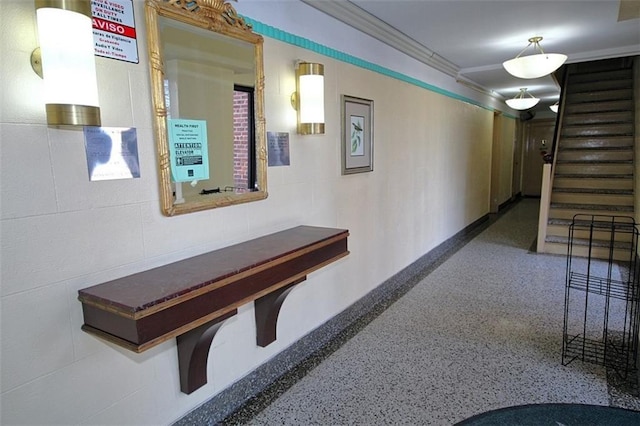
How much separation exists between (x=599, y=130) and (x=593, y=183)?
39.5 inches

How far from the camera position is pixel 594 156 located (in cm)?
570

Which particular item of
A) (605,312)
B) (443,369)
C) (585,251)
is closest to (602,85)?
(585,251)

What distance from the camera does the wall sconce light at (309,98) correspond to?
231cm

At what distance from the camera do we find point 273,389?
2.30m

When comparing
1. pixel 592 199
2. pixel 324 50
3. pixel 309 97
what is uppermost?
pixel 324 50

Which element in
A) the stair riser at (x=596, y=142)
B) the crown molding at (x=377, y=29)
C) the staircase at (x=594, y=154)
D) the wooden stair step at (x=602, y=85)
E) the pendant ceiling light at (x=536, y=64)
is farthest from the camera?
the wooden stair step at (x=602, y=85)

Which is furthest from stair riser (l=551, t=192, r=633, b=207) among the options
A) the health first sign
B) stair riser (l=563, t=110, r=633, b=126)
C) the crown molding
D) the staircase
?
the health first sign

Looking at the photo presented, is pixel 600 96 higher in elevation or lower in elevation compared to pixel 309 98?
higher

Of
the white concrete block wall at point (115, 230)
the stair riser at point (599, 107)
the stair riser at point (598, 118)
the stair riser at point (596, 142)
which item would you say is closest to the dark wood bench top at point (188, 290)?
the white concrete block wall at point (115, 230)

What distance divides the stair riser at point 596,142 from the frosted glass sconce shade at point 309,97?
531 cm

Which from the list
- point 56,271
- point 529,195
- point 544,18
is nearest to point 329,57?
point 544,18

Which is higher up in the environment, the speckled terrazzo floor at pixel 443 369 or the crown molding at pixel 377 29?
the crown molding at pixel 377 29

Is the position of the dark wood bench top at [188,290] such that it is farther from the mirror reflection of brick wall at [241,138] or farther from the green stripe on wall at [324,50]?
the green stripe on wall at [324,50]

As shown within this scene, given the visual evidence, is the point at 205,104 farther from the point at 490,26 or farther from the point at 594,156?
the point at 594,156
